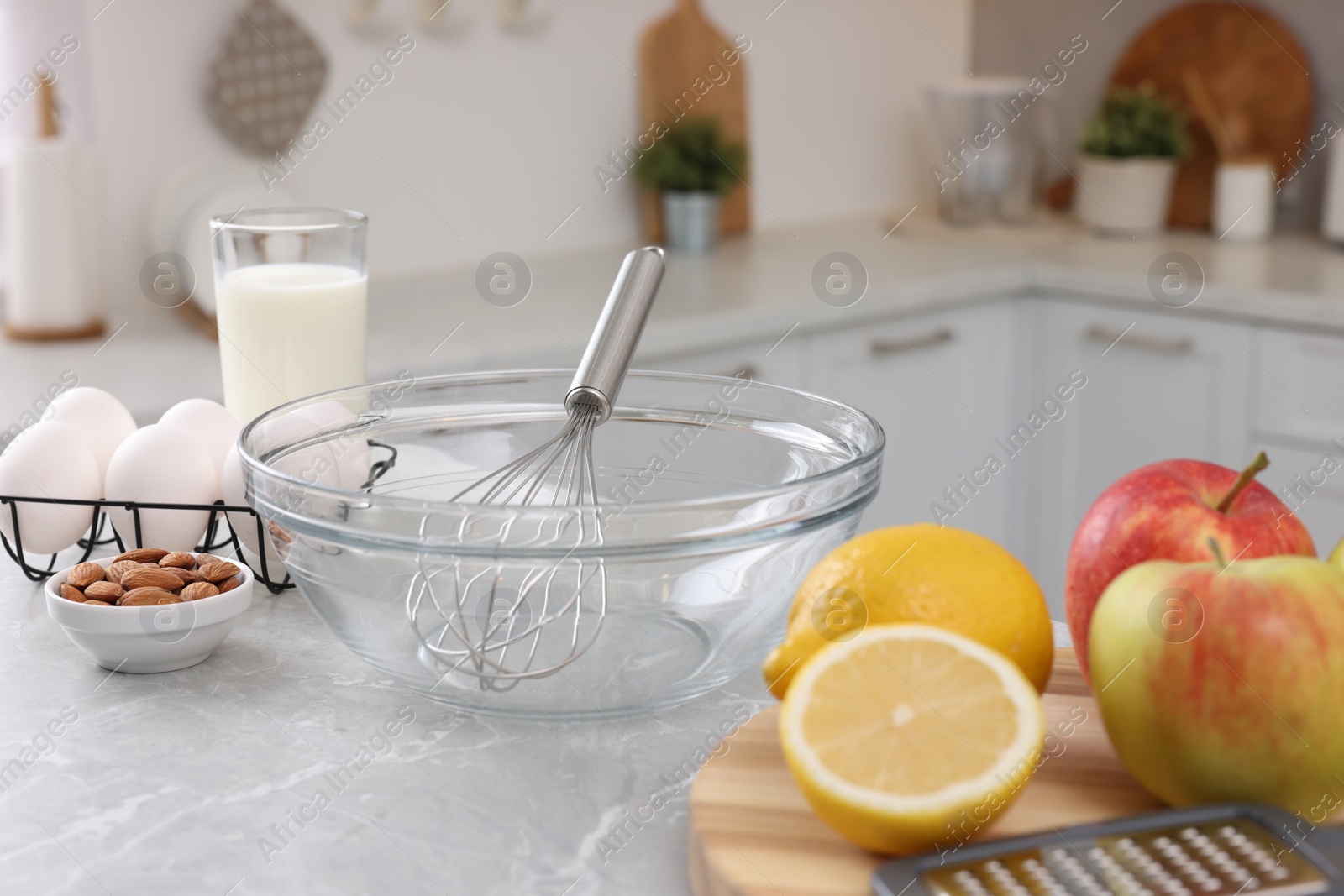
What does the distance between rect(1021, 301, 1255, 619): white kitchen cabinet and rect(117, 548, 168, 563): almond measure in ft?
4.97

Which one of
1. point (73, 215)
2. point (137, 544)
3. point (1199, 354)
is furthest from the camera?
point (1199, 354)

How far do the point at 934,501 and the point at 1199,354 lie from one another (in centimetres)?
44

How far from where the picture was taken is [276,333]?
916 mm

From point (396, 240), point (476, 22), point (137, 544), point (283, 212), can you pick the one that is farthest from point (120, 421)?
point (476, 22)

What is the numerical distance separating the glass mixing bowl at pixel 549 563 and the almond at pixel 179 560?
0.07m

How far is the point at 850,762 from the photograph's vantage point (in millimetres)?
438

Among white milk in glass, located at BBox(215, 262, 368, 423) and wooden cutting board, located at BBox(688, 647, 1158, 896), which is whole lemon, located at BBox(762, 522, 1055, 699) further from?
white milk in glass, located at BBox(215, 262, 368, 423)

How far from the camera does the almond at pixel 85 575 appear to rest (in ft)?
2.07

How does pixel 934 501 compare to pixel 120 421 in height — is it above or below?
below

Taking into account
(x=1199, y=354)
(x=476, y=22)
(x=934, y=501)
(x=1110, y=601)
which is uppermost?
(x=476, y=22)

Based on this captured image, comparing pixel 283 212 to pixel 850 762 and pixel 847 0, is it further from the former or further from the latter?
pixel 847 0

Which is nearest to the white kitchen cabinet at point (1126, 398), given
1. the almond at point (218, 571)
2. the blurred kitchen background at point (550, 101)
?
the blurred kitchen background at point (550, 101)

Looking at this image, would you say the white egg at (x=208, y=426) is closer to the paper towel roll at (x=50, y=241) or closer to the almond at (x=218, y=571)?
the almond at (x=218, y=571)

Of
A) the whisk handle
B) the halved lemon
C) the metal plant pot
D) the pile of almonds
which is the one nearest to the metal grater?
the halved lemon
